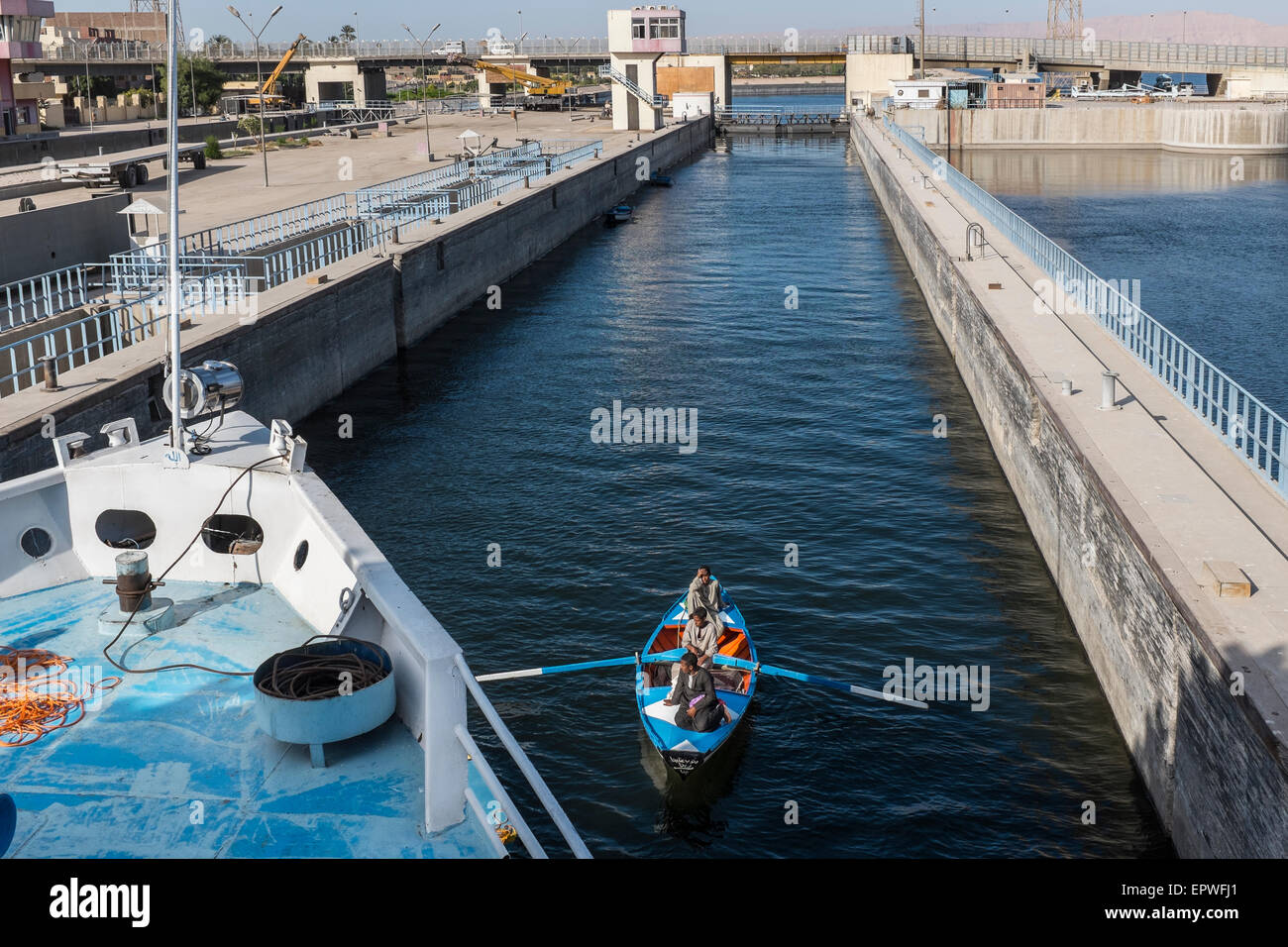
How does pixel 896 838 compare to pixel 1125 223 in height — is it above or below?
below

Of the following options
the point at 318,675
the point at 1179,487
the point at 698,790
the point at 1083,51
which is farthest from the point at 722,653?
the point at 1083,51

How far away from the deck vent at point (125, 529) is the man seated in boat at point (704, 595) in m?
7.53

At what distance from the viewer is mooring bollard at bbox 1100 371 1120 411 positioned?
70.0ft

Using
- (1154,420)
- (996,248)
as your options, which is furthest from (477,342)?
(1154,420)

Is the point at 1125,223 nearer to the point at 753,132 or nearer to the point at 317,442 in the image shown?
the point at 317,442

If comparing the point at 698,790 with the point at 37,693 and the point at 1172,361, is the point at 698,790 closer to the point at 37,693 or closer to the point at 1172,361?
the point at 37,693

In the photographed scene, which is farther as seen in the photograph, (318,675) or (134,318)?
(134,318)

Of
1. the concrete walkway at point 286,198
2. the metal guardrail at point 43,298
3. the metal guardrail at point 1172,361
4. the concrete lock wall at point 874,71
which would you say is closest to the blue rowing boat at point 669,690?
the metal guardrail at point 1172,361

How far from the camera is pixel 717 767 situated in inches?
638

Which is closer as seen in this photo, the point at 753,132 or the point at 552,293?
the point at 552,293

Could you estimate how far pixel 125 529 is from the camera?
1348 centimetres

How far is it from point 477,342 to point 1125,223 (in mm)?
36877

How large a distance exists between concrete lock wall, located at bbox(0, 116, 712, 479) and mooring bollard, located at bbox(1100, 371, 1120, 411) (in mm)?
16435

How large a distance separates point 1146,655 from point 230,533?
1056 centimetres
